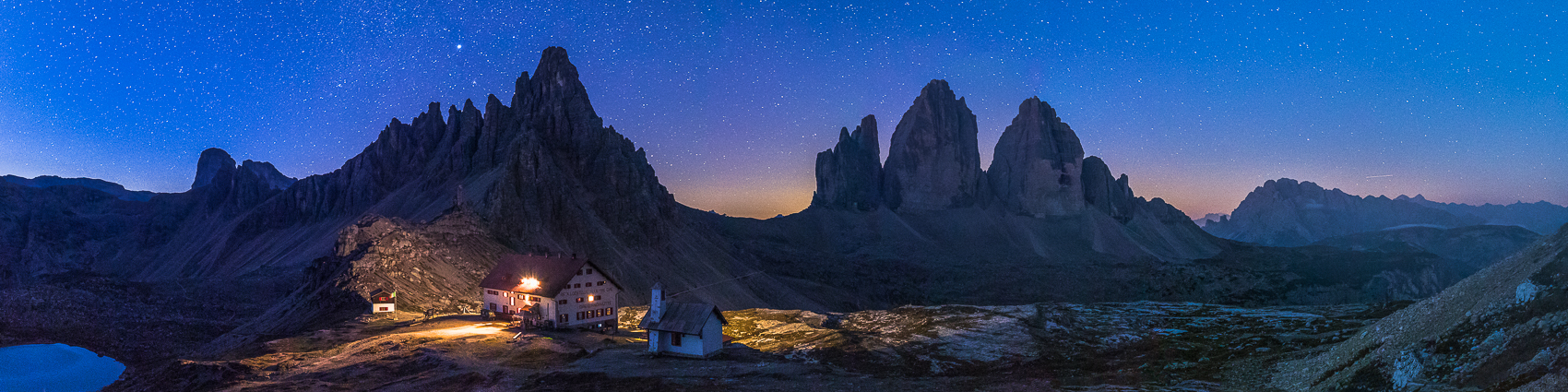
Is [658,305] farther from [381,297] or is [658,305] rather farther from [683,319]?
[381,297]

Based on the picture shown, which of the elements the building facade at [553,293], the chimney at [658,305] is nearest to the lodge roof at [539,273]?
the building facade at [553,293]

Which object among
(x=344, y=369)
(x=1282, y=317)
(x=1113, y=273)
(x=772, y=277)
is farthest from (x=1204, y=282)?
(x=344, y=369)

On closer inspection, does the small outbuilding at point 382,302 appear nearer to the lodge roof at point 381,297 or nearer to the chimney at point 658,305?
the lodge roof at point 381,297

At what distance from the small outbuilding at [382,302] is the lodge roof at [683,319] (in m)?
35.6

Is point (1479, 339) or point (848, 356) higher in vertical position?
point (1479, 339)

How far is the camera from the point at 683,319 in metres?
48.0

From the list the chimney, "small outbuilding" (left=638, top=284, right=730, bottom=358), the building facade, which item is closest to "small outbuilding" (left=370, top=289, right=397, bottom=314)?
the building facade

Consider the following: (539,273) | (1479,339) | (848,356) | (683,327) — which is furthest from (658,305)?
(1479,339)

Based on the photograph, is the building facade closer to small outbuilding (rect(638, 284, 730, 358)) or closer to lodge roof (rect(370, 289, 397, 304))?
lodge roof (rect(370, 289, 397, 304))

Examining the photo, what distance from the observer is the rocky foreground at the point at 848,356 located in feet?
122

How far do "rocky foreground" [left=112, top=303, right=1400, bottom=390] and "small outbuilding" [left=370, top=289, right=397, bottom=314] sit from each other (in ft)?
21.9

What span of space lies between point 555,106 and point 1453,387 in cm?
17869

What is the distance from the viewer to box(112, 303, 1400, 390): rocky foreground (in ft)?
122

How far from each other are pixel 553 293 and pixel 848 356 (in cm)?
2790
